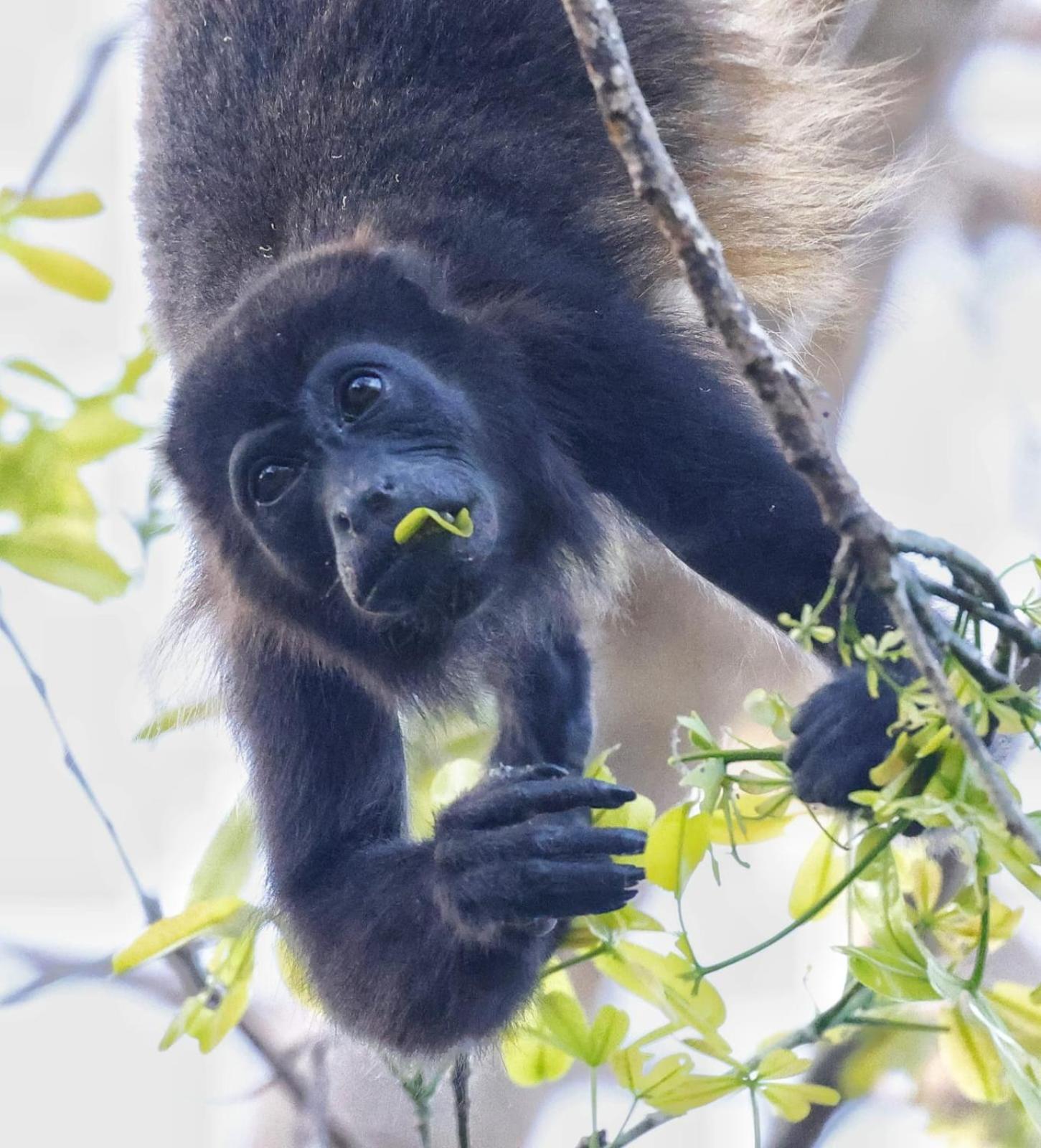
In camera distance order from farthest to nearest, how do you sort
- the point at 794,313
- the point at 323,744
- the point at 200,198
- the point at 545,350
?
the point at 794,313 < the point at 200,198 < the point at 323,744 < the point at 545,350

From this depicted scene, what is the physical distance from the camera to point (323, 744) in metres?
2.46

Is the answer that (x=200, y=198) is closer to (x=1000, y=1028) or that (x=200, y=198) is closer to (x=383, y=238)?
(x=383, y=238)

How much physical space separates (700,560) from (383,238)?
75 cm

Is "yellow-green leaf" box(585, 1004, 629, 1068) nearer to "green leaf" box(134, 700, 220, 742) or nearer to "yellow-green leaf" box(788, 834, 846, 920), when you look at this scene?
"yellow-green leaf" box(788, 834, 846, 920)

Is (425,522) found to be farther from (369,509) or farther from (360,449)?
(360,449)

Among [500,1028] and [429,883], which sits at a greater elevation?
[429,883]

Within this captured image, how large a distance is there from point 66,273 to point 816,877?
1.13 meters

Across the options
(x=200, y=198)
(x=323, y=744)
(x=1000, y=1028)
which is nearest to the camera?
(x=1000, y=1028)

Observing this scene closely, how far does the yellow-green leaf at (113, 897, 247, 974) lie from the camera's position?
174cm

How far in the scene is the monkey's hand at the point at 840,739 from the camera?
1421mm

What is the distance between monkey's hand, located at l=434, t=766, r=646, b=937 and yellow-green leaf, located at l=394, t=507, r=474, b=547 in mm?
326

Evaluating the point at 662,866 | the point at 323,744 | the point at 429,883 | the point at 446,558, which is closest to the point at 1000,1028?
the point at 662,866

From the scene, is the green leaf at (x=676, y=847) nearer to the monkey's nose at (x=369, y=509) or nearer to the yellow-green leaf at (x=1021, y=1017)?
the yellow-green leaf at (x=1021, y=1017)

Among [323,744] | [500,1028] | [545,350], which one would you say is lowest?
[500,1028]
